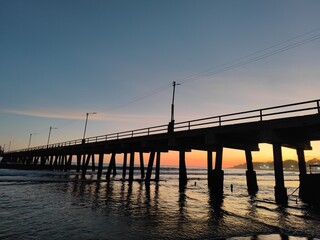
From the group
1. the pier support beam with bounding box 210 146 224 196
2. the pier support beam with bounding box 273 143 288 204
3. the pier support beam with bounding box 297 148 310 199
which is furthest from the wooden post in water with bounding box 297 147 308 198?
the pier support beam with bounding box 210 146 224 196

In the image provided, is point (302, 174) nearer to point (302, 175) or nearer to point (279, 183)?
point (302, 175)

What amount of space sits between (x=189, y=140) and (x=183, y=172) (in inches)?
140

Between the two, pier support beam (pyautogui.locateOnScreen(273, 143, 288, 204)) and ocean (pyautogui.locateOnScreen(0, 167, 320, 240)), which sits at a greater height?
pier support beam (pyautogui.locateOnScreen(273, 143, 288, 204))

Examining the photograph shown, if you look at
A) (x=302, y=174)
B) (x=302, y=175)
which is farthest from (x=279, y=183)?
(x=302, y=174)

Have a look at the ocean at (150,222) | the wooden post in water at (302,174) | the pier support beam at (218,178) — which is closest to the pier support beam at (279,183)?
the ocean at (150,222)

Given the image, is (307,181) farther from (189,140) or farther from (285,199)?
(189,140)

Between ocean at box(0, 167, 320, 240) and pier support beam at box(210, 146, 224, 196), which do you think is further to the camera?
pier support beam at box(210, 146, 224, 196)

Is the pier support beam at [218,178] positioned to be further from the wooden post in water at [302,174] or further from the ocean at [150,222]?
the ocean at [150,222]

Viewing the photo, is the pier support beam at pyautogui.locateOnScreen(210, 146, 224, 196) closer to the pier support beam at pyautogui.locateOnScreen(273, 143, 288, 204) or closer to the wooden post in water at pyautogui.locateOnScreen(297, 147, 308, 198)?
the pier support beam at pyautogui.locateOnScreen(273, 143, 288, 204)

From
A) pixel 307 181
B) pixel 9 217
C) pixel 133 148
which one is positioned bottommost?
pixel 9 217

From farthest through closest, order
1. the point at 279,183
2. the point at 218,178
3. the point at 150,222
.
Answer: the point at 218,178 → the point at 279,183 → the point at 150,222

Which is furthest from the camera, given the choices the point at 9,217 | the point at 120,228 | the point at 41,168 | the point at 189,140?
the point at 41,168

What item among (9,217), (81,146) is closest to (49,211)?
(9,217)

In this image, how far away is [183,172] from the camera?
1008 inches
